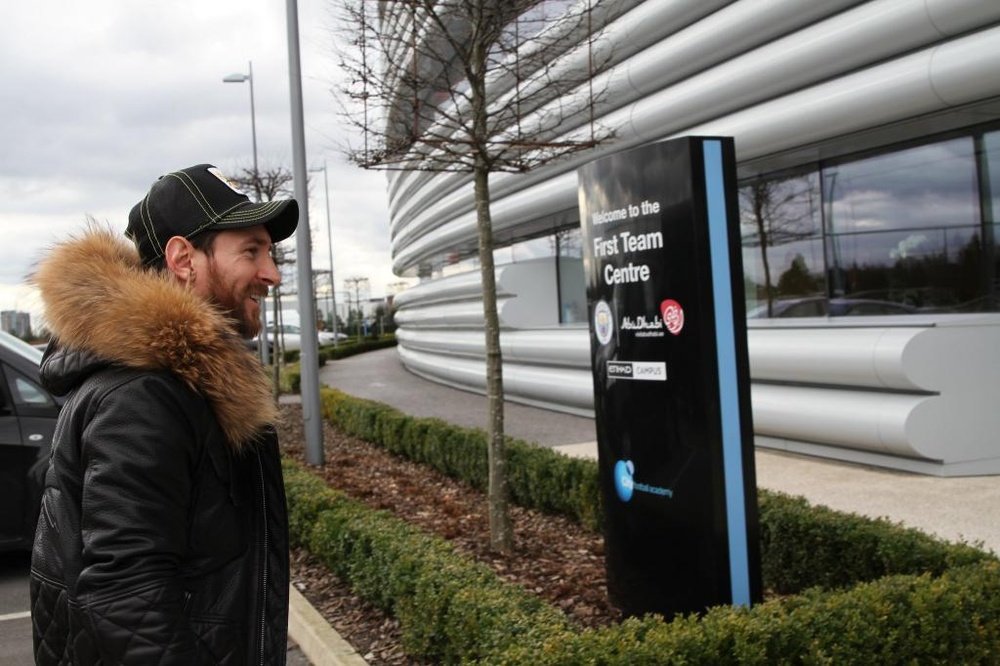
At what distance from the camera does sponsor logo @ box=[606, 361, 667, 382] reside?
16.3ft

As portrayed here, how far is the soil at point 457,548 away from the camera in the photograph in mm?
5672

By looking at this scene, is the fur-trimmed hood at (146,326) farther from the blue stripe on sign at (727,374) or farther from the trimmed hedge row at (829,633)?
the blue stripe on sign at (727,374)

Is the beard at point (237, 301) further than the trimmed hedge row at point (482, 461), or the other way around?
the trimmed hedge row at point (482, 461)

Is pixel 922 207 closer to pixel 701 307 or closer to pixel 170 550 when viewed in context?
pixel 701 307

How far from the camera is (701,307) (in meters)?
4.73

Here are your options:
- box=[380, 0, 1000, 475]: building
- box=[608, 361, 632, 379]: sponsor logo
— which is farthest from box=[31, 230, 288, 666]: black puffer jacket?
box=[380, 0, 1000, 475]: building

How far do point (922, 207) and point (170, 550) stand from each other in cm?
933

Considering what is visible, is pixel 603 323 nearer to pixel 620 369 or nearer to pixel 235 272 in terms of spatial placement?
pixel 620 369

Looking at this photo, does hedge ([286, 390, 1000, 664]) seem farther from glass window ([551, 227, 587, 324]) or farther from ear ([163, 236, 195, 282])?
glass window ([551, 227, 587, 324])

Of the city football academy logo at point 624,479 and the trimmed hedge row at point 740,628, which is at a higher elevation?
the city football academy logo at point 624,479

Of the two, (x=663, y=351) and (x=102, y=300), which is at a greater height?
(x=102, y=300)

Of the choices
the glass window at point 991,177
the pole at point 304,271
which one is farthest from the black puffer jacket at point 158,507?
the pole at point 304,271

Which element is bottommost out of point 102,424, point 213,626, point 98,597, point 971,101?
point 213,626

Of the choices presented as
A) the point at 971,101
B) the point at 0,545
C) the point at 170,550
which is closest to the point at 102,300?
the point at 170,550
